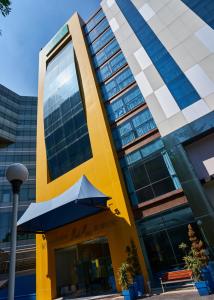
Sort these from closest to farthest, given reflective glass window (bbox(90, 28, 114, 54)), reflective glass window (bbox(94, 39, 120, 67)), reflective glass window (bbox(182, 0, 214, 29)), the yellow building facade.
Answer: the yellow building facade, reflective glass window (bbox(182, 0, 214, 29)), reflective glass window (bbox(94, 39, 120, 67)), reflective glass window (bbox(90, 28, 114, 54))

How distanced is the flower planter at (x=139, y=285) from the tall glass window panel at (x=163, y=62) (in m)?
11.3

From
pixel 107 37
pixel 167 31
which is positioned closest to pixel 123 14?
pixel 107 37

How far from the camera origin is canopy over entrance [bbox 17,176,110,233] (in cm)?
1429

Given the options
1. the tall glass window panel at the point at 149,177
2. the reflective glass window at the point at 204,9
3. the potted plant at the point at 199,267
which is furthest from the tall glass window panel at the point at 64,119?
the reflective glass window at the point at 204,9

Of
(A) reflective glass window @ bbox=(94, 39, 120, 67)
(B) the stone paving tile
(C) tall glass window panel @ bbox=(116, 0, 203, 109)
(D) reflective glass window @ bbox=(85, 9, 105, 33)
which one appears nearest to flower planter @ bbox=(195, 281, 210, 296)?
(B) the stone paving tile

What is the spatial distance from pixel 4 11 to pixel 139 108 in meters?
13.5

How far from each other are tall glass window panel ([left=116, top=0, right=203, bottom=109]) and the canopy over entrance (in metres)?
8.87

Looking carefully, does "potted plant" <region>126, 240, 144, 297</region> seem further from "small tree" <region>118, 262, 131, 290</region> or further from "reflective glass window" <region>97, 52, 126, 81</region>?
"reflective glass window" <region>97, 52, 126, 81</region>

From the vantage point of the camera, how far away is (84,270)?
18.0 meters

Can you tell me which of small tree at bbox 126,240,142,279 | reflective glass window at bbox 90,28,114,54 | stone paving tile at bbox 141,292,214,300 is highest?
reflective glass window at bbox 90,28,114,54

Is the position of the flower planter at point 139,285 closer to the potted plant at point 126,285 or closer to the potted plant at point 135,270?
the potted plant at point 135,270

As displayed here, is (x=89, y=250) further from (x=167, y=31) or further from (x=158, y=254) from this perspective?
(x=167, y=31)

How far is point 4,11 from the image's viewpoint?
18.6 ft

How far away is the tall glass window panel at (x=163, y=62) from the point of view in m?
→ 15.3
